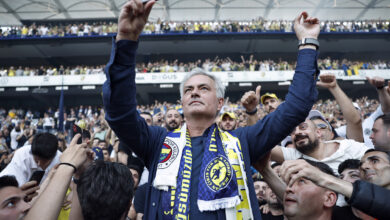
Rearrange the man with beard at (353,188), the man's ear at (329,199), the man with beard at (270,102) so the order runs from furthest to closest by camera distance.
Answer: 1. the man with beard at (270,102)
2. the man's ear at (329,199)
3. the man with beard at (353,188)

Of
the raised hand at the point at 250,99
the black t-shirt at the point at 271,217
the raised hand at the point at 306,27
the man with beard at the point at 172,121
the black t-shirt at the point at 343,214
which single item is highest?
the raised hand at the point at 306,27

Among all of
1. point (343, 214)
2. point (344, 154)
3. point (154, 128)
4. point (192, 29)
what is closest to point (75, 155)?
point (154, 128)

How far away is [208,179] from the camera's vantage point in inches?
59.7

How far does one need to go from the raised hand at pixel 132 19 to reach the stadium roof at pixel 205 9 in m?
23.4

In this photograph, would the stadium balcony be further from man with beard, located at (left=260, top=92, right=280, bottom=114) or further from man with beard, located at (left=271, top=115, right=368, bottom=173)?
man with beard, located at (left=271, top=115, right=368, bottom=173)

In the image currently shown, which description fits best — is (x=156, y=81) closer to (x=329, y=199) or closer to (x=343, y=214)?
(x=343, y=214)

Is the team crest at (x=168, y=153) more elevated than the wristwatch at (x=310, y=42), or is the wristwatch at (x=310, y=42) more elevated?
the wristwatch at (x=310, y=42)

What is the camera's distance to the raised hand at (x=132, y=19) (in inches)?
54.1

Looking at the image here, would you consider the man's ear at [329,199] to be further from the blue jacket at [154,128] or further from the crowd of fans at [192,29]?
the crowd of fans at [192,29]

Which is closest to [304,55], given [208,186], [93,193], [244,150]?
[244,150]

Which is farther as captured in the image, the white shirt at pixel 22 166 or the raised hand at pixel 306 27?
the white shirt at pixel 22 166

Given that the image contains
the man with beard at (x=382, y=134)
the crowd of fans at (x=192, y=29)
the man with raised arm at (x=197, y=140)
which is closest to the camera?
the man with raised arm at (x=197, y=140)

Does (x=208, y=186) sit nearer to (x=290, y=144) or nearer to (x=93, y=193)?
(x=93, y=193)

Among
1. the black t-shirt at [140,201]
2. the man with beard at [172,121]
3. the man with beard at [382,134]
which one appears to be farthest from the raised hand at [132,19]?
the man with beard at [172,121]
